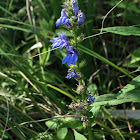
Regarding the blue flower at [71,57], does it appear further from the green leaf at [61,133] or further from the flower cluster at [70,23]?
the green leaf at [61,133]

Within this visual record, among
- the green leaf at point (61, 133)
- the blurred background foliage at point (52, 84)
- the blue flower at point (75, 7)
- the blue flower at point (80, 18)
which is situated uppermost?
the blue flower at point (75, 7)

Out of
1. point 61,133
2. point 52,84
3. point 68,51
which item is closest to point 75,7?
point 68,51

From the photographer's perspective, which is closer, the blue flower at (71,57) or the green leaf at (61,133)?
the blue flower at (71,57)

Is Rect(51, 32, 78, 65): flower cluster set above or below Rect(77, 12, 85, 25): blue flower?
below

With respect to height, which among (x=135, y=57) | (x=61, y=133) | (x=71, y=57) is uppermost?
(x=71, y=57)

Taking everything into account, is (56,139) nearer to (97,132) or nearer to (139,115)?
(97,132)

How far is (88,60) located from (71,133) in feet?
2.71

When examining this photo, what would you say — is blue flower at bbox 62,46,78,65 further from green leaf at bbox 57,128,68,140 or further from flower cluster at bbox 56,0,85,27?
green leaf at bbox 57,128,68,140

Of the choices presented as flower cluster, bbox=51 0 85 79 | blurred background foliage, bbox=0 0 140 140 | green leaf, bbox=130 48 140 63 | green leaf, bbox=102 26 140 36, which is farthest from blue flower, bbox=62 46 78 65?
green leaf, bbox=130 48 140 63

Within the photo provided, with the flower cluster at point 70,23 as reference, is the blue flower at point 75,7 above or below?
above

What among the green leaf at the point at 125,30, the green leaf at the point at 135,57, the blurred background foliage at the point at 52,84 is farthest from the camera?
the green leaf at the point at 135,57

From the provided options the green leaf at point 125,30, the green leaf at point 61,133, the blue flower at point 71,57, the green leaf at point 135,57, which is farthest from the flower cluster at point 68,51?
the green leaf at point 135,57

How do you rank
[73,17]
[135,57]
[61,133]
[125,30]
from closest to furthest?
[73,17]
[125,30]
[61,133]
[135,57]

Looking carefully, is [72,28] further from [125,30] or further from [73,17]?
[125,30]
